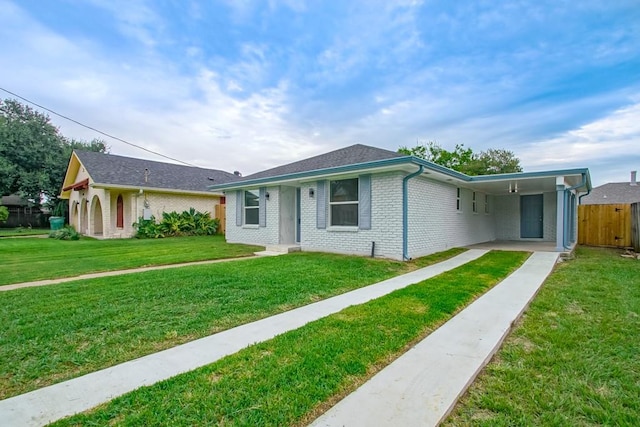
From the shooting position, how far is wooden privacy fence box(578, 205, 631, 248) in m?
12.8

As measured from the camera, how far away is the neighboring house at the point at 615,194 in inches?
1066

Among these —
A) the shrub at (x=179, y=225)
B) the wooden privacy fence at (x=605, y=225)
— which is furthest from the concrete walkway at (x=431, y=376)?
the shrub at (x=179, y=225)

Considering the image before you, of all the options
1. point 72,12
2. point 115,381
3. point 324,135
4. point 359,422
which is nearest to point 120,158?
point 72,12

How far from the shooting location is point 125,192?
17078 mm

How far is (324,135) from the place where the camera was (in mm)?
16969

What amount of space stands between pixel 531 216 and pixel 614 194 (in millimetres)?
21420

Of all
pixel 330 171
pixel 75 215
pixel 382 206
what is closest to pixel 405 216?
pixel 382 206

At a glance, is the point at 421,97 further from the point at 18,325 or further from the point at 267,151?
the point at 18,325

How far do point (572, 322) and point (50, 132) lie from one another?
34.8 m

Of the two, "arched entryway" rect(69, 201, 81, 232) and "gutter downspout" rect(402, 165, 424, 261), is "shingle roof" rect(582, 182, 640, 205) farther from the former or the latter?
"arched entryway" rect(69, 201, 81, 232)

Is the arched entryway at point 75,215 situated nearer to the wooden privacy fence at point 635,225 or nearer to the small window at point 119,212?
the small window at point 119,212

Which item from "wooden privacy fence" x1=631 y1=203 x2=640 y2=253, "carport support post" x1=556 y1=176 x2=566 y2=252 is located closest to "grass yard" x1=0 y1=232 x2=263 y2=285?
"carport support post" x1=556 y1=176 x2=566 y2=252

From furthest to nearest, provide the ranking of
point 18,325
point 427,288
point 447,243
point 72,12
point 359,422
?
point 447,243 → point 72,12 → point 427,288 → point 18,325 → point 359,422

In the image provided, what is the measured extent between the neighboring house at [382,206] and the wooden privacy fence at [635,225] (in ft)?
5.85
